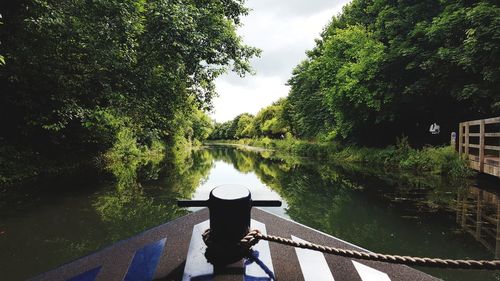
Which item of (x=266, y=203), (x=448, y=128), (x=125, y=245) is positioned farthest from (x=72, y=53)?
(x=448, y=128)

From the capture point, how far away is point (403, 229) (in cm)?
419

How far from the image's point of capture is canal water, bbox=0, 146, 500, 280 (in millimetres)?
3379

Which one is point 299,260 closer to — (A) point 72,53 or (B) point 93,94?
(A) point 72,53

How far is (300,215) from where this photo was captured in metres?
5.02

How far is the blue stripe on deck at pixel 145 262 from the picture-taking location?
1265mm

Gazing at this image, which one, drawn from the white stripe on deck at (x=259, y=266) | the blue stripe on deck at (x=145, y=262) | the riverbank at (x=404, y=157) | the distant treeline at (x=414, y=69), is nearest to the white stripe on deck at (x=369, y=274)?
the white stripe on deck at (x=259, y=266)

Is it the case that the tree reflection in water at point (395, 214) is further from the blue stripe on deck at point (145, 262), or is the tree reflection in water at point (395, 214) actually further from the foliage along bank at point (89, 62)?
the foliage along bank at point (89, 62)

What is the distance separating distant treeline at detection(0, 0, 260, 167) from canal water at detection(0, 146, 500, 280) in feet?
7.62

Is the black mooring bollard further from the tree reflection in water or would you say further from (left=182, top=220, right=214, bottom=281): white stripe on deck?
the tree reflection in water

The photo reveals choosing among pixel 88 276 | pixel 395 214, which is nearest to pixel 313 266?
pixel 88 276

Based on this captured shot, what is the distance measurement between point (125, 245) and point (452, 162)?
1029cm

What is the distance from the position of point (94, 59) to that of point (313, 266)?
728cm

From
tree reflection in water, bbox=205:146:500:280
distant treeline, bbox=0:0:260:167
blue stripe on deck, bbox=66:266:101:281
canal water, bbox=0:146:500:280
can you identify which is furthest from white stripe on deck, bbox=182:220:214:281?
distant treeline, bbox=0:0:260:167

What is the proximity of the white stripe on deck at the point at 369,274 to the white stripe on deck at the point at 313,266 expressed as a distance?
0.49ft
